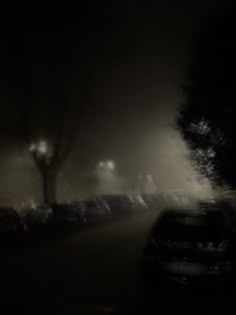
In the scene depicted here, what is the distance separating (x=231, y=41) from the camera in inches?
671

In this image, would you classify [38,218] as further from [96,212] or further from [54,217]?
[96,212]

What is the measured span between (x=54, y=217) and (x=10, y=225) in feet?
15.4

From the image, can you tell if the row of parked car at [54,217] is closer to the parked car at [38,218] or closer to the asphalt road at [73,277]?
the parked car at [38,218]

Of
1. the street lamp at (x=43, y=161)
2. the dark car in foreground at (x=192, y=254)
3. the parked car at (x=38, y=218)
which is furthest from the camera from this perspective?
the street lamp at (x=43, y=161)

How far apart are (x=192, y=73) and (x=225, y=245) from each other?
461 inches

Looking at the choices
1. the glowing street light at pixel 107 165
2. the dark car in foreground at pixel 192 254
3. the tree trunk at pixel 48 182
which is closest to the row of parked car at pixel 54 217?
the tree trunk at pixel 48 182

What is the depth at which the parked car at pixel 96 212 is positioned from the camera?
2462cm

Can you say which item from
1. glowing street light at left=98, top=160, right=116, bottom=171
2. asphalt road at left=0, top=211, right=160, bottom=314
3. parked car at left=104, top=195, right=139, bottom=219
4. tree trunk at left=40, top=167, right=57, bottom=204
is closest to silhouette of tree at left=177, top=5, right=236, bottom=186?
asphalt road at left=0, top=211, right=160, bottom=314

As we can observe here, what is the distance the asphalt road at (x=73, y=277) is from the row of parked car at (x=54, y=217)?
3.97 ft

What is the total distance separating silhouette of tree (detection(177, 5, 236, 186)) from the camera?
56.5 ft

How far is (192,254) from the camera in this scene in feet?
27.2

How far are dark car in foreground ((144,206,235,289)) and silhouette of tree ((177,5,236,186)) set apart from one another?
9248 mm

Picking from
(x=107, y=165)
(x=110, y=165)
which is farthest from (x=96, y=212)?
(x=110, y=165)

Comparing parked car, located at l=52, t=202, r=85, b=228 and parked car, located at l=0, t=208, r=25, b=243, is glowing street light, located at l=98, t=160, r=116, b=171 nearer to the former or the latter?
parked car, located at l=52, t=202, r=85, b=228
